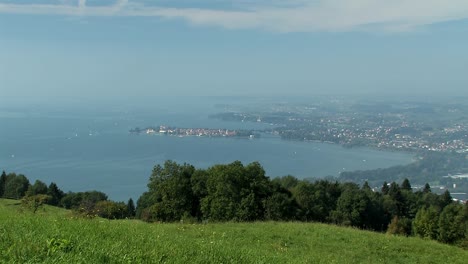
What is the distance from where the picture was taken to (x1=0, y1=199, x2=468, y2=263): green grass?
228 inches

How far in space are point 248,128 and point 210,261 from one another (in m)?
117

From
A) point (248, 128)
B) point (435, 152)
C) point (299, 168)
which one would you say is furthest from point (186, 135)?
point (435, 152)

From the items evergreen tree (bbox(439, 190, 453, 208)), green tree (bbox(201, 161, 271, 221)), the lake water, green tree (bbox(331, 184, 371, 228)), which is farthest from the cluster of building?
green tree (bbox(201, 161, 271, 221))

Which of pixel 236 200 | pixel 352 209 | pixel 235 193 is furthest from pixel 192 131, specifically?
pixel 236 200

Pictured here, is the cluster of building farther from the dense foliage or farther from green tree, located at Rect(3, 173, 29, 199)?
the dense foliage

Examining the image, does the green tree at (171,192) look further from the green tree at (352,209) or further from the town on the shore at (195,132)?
the town on the shore at (195,132)

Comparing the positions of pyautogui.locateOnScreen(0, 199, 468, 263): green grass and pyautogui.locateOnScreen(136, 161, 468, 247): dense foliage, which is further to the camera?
pyautogui.locateOnScreen(136, 161, 468, 247): dense foliage

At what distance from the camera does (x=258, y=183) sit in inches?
1105

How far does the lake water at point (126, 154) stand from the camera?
2872 inches

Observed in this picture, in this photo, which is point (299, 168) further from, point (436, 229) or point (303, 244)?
point (303, 244)

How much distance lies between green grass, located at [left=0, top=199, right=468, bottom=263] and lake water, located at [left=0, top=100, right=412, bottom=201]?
4962cm

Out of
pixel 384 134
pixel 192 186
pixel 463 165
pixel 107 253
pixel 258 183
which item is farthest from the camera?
pixel 384 134

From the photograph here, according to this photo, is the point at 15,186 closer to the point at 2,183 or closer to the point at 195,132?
the point at 2,183

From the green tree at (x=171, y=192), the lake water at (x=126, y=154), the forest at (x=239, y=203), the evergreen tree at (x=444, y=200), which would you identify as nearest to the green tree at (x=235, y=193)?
the forest at (x=239, y=203)
